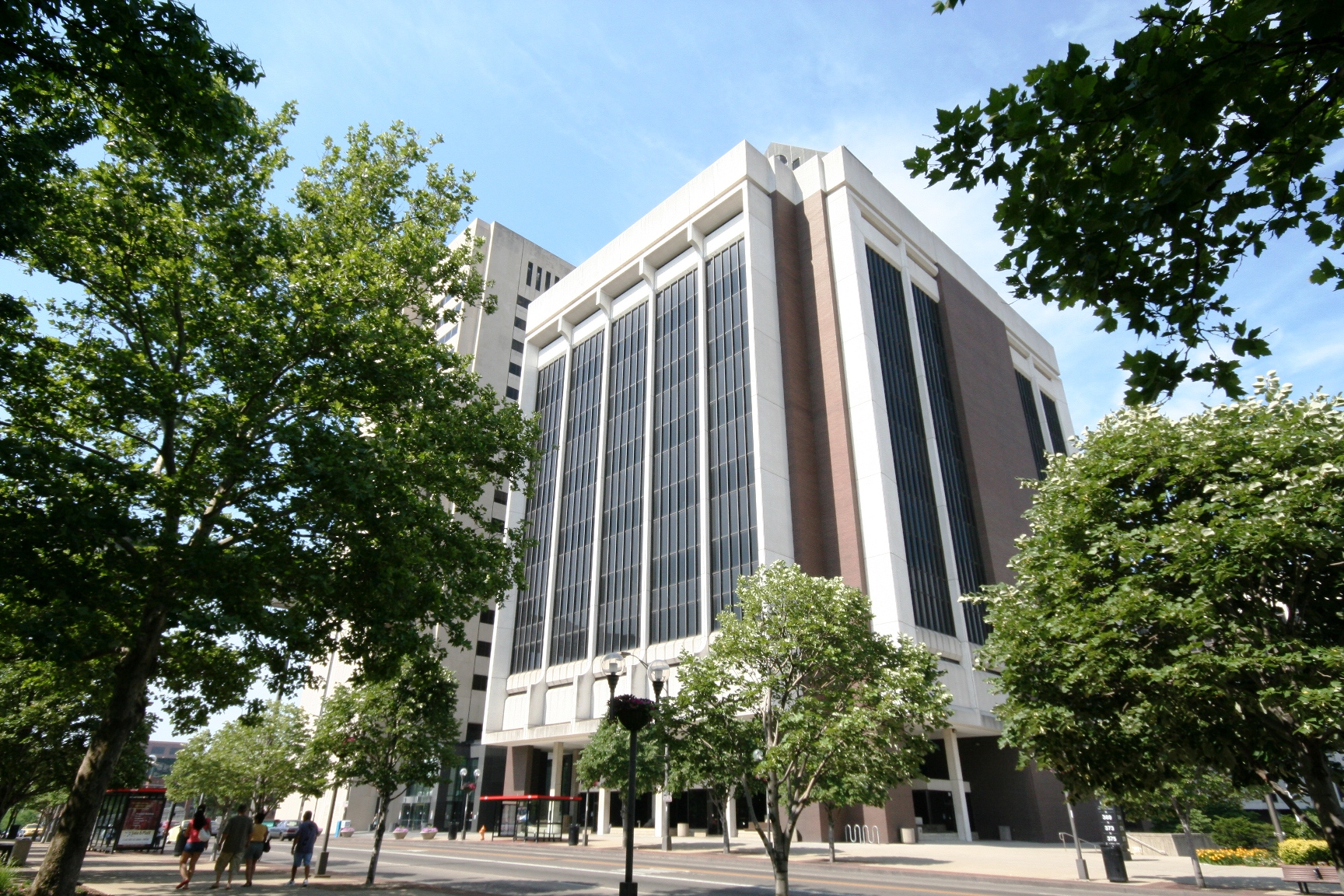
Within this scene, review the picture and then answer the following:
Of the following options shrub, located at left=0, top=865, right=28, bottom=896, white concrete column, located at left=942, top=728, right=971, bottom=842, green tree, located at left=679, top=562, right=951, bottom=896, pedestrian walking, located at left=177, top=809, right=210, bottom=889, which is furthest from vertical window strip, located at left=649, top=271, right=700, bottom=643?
shrub, located at left=0, top=865, right=28, bottom=896

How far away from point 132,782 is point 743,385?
123 ft

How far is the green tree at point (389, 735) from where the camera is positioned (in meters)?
20.9

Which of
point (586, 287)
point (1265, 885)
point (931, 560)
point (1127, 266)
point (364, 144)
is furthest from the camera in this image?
point (586, 287)

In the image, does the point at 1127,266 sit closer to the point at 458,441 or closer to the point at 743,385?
the point at 458,441

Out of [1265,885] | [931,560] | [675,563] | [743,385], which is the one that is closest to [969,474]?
[931,560]

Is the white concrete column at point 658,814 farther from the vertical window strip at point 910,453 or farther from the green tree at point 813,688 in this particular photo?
the green tree at point 813,688

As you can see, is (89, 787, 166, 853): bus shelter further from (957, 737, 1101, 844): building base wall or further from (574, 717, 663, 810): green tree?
(957, 737, 1101, 844): building base wall

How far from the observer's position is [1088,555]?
15047 mm

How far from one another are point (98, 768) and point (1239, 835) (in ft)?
159

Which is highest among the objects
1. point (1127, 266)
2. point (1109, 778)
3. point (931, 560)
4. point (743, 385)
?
point (743, 385)

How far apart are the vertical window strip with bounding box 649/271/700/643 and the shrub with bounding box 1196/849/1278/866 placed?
25.6 metres

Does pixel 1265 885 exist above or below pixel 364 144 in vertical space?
below

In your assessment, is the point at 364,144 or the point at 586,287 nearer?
the point at 364,144

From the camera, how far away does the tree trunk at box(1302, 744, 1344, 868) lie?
12.1 meters
